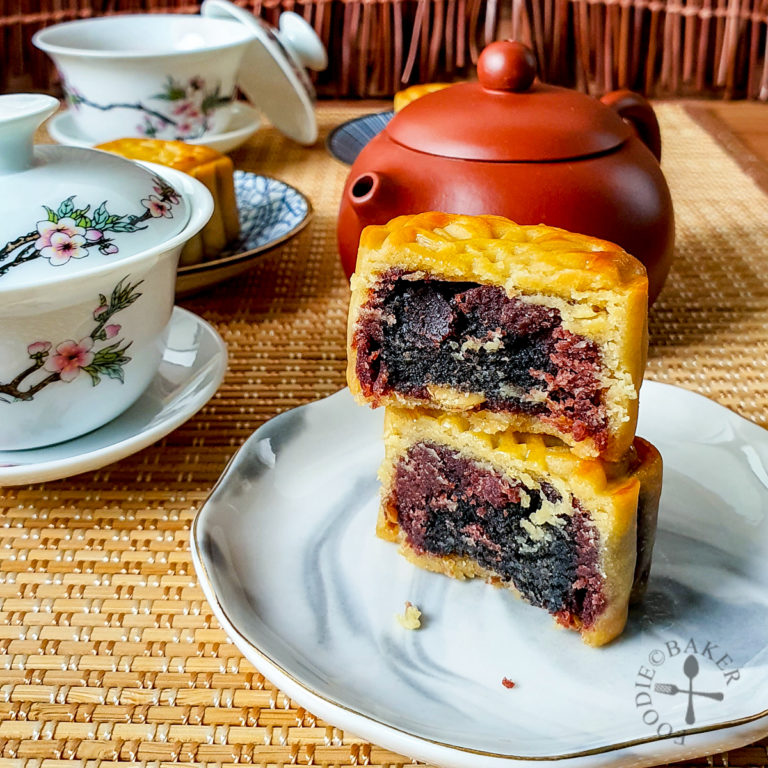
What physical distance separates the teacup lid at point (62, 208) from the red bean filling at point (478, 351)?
31 cm

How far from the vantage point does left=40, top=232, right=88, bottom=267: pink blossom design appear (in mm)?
954

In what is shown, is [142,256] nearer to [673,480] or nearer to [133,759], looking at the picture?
[133,759]

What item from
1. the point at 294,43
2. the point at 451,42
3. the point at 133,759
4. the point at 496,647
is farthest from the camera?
the point at 451,42

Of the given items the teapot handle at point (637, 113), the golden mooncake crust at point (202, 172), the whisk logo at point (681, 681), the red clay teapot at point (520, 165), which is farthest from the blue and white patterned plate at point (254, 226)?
the whisk logo at point (681, 681)

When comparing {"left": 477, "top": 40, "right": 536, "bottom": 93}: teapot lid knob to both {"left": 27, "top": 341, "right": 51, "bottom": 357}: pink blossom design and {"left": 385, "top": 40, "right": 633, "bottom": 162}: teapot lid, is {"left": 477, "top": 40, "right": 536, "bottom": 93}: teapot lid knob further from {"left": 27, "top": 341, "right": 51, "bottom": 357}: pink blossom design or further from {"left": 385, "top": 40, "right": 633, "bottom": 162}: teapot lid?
A: {"left": 27, "top": 341, "right": 51, "bottom": 357}: pink blossom design

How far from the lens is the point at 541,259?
87 cm

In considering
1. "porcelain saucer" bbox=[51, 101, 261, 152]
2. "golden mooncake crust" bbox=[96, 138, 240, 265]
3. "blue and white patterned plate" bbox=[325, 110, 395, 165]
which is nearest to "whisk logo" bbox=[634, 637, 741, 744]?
"golden mooncake crust" bbox=[96, 138, 240, 265]

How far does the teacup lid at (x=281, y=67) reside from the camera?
202 cm

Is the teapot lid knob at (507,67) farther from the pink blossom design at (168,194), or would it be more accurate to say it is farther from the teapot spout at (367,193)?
the pink blossom design at (168,194)

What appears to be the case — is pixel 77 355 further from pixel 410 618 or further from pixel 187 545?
pixel 410 618

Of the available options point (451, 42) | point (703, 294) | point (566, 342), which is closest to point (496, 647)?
point (566, 342)

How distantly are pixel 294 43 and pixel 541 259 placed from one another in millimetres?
1739

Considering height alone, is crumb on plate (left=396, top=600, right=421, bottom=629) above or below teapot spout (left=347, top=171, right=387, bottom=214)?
below

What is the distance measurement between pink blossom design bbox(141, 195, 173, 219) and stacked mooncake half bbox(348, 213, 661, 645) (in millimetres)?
284
